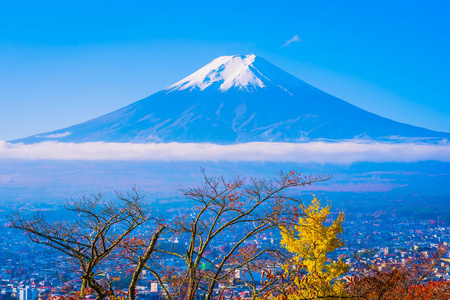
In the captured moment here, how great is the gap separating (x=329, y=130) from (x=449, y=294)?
561 ft

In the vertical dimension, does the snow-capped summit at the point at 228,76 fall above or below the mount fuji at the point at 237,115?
above

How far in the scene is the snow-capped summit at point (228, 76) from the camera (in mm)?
187500

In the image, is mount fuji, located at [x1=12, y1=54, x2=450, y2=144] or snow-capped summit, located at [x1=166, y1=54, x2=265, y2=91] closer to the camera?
mount fuji, located at [x1=12, y1=54, x2=450, y2=144]

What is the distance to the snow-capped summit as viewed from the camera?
188m

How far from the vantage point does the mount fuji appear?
170000 millimetres

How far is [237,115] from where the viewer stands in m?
184

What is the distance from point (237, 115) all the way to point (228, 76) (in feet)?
60.0

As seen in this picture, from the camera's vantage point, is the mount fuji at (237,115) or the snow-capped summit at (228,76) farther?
the snow-capped summit at (228,76)

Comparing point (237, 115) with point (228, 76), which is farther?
point (228, 76)

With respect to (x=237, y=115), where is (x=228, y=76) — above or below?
above

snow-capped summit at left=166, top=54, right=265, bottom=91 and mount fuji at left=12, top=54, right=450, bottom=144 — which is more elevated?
snow-capped summit at left=166, top=54, right=265, bottom=91

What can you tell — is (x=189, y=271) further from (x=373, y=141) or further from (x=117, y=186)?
(x=373, y=141)

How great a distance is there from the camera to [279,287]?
679 centimetres

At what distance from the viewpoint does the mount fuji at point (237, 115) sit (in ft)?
558
